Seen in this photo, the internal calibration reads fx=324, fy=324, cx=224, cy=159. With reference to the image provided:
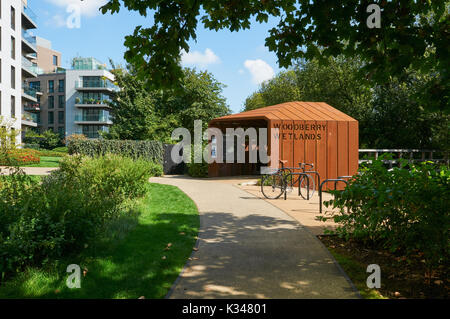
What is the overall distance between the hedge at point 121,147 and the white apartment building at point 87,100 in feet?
126

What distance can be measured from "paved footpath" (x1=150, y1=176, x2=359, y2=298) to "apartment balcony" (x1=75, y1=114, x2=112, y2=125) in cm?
5296

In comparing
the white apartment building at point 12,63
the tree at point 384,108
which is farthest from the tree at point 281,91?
the white apartment building at point 12,63

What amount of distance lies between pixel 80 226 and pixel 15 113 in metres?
32.6

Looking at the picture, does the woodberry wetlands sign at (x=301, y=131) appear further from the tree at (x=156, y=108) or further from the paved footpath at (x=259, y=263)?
the tree at (x=156, y=108)

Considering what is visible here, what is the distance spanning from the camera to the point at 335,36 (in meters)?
4.95

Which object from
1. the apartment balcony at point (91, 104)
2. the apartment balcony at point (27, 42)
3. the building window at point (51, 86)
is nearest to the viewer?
the apartment balcony at point (27, 42)

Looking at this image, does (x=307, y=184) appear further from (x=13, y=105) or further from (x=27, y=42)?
(x=27, y=42)

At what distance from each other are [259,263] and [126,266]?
1.79 m

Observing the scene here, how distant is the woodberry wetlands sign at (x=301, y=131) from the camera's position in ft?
44.2

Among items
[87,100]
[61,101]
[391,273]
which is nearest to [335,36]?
[391,273]

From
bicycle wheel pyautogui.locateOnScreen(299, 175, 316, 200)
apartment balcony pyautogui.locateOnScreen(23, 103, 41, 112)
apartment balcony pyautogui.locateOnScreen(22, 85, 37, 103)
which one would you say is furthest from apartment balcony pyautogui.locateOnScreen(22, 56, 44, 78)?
bicycle wheel pyautogui.locateOnScreen(299, 175, 316, 200)

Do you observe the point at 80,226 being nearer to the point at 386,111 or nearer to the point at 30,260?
the point at 30,260

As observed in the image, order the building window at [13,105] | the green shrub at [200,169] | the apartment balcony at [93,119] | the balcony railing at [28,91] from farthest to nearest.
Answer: the apartment balcony at [93,119]
the balcony railing at [28,91]
the building window at [13,105]
the green shrub at [200,169]

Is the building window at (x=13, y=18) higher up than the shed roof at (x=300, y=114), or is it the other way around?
the building window at (x=13, y=18)
